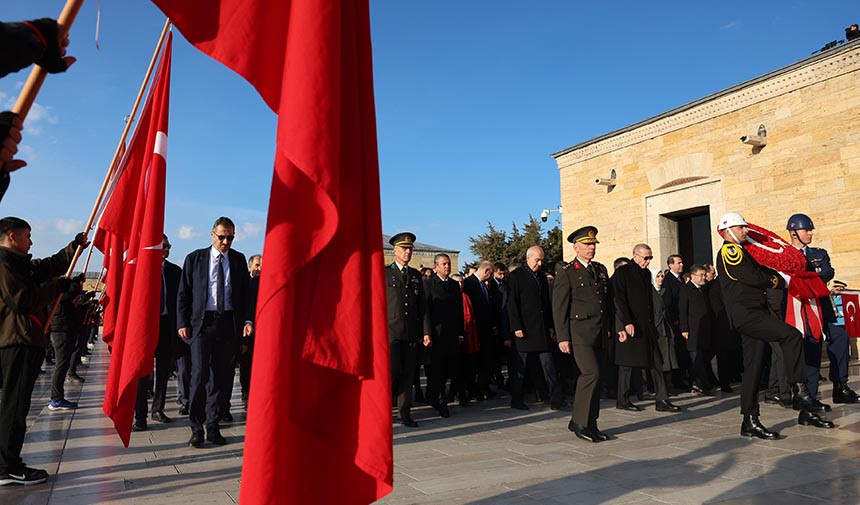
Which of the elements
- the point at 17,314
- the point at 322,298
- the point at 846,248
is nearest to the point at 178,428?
the point at 17,314

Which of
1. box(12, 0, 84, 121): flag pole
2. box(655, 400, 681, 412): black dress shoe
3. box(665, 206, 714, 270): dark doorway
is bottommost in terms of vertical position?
A: box(655, 400, 681, 412): black dress shoe

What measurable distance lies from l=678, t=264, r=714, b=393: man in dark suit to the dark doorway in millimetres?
5683

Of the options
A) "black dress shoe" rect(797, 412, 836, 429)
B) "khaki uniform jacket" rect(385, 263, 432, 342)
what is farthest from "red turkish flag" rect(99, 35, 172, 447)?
"black dress shoe" rect(797, 412, 836, 429)

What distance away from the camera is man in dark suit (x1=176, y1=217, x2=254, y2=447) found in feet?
21.4

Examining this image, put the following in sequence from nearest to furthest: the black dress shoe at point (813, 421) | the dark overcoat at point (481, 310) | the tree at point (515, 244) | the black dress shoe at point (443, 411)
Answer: the black dress shoe at point (813, 421), the black dress shoe at point (443, 411), the dark overcoat at point (481, 310), the tree at point (515, 244)

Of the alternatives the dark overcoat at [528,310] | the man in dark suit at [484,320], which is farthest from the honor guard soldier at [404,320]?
the man in dark suit at [484,320]

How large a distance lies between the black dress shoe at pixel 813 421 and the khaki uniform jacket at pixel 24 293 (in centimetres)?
779

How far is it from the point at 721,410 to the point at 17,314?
27.6ft

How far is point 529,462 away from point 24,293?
4.67m

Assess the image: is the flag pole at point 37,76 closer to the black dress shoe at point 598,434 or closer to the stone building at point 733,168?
the black dress shoe at point 598,434

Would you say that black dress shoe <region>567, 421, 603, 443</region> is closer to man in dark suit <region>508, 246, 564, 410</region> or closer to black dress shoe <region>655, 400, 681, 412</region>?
man in dark suit <region>508, 246, 564, 410</region>

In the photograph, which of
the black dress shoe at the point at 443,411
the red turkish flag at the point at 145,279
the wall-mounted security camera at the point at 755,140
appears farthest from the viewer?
the wall-mounted security camera at the point at 755,140

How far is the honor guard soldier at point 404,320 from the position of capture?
25.0 feet

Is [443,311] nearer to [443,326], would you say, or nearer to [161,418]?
[443,326]
